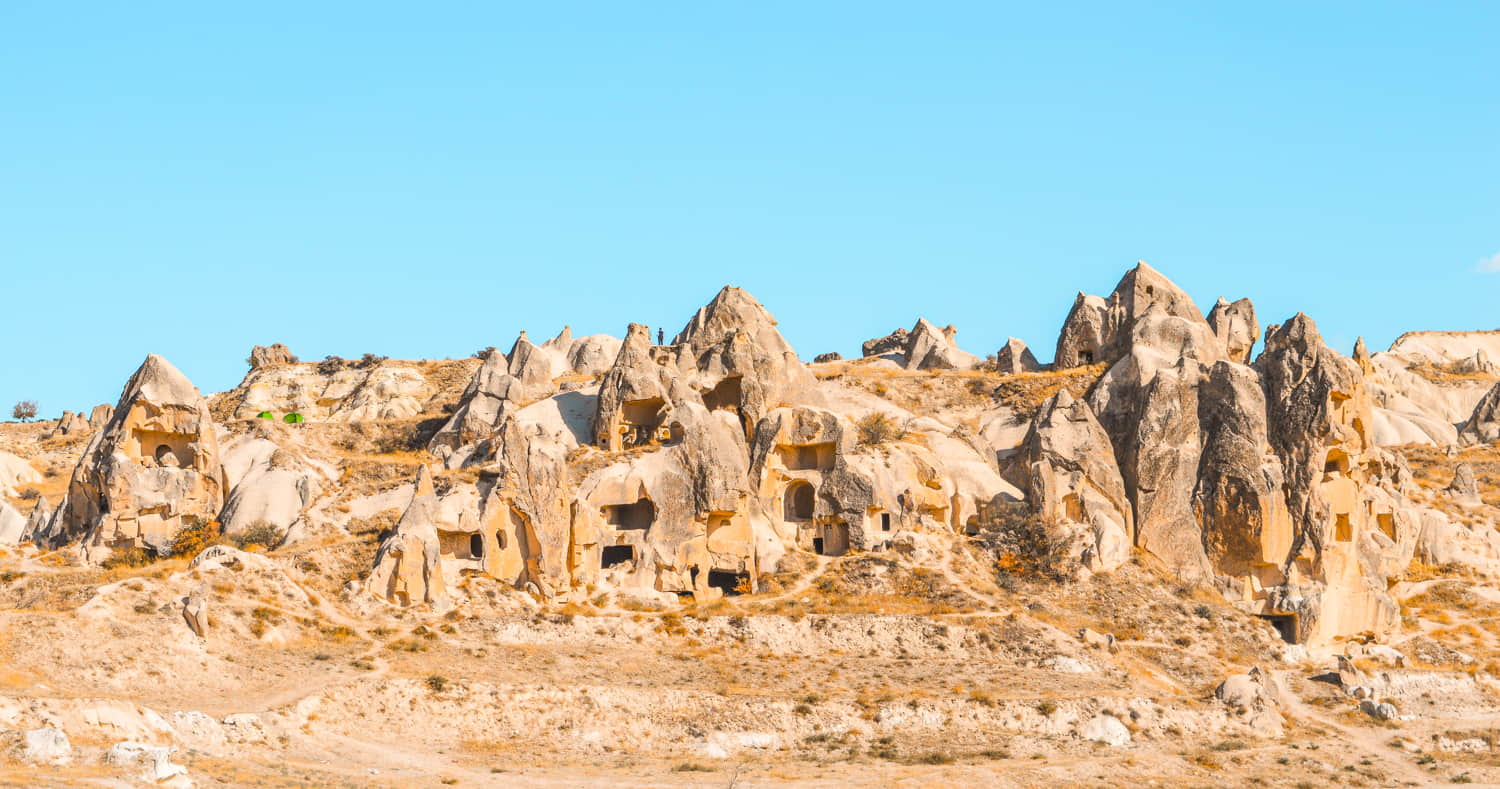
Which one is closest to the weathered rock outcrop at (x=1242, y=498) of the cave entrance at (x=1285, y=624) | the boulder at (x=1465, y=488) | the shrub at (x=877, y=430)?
the cave entrance at (x=1285, y=624)

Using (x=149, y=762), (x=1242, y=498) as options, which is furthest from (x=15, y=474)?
(x=1242, y=498)

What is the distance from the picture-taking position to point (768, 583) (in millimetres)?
75250

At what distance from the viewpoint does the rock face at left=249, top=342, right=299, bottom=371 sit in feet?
421

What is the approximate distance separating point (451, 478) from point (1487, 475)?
54.9 metres

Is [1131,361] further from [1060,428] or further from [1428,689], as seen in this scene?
[1428,689]

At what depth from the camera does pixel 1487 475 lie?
98.9 m

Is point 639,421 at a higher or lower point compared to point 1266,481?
higher

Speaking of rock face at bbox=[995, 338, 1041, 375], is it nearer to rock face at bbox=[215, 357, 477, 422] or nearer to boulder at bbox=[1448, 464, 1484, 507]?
boulder at bbox=[1448, 464, 1484, 507]

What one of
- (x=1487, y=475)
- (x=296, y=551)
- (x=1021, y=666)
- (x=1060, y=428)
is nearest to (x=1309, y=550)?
(x=1060, y=428)

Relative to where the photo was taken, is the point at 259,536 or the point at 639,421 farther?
the point at 639,421

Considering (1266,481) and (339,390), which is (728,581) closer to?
(1266,481)

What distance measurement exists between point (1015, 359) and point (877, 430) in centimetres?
2276

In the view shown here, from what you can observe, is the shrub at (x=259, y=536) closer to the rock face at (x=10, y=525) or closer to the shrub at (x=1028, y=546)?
the rock face at (x=10, y=525)

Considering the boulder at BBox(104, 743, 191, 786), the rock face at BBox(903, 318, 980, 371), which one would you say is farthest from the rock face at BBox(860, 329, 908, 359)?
the boulder at BBox(104, 743, 191, 786)
